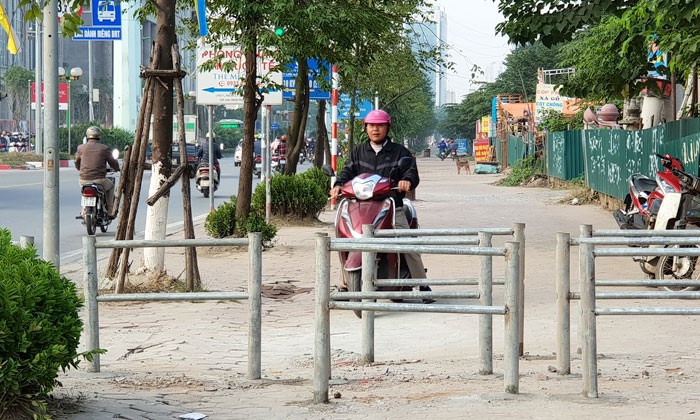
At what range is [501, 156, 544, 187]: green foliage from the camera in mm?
41969

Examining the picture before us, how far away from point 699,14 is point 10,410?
28.9 feet

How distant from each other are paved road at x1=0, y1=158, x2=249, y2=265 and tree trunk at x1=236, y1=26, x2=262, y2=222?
7.52ft

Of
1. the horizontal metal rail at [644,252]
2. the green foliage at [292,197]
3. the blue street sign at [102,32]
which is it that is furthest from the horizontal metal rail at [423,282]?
the blue street sign at [102,32]

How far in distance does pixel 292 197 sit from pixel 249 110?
498 cm

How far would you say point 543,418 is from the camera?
559 cm

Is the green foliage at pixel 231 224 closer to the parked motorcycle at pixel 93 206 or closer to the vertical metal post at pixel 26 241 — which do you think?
the parked motorcycle at pixel 93 206

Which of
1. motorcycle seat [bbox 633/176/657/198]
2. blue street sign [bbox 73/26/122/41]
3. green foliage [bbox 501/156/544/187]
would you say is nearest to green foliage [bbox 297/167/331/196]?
blue street sign [bbox 73/26/122/41]

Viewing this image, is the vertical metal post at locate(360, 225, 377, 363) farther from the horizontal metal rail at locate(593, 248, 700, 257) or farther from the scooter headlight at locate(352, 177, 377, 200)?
the scooter headlight at locate(352, 177, 377, 200)

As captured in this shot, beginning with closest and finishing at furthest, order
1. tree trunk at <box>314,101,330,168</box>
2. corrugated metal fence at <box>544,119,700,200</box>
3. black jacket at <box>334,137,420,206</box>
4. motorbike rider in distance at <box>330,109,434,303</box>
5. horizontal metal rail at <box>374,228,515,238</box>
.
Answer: horizontal metal rail at <box>374,228,515,238</box>
motorbike rider in distance at <box>330,109,434,303</box>
black jacket at <box>334,137,420,206</box>
corrugated metal fence at <box>544,119,700,200</box>
tree trunk at <box>314,101,330,168</box>

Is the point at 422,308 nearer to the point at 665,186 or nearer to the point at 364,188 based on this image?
the point at 364,188

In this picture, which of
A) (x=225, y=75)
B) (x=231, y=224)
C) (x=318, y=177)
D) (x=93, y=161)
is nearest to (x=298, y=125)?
(x=318, y=177)

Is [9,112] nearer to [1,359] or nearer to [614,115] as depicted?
[614,115]

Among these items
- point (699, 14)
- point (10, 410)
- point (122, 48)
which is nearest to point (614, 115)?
point (699, 14)

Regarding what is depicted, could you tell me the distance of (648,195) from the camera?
12.8 m
